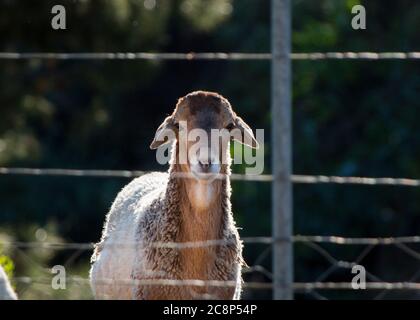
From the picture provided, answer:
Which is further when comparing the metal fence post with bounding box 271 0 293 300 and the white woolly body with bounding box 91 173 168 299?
the white woolly body with bounding box 91 173 168 299

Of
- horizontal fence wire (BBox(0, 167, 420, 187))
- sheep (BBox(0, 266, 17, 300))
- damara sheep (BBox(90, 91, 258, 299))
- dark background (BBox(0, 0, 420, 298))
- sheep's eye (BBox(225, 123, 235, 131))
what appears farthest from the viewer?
dark background (BBox(0, 0, 420, 298))

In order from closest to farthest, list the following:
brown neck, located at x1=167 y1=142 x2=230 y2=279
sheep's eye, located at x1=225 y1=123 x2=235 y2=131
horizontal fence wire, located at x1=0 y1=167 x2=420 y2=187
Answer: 1. horizontal fence wire, located at x1=0 y1=167 x2=420 y2=187
2. brown neck, located at x1=167 y1=142 x2=230 y2=279
3. sheep's eye, located at x1=225 y1=123 x2=235 y2=131

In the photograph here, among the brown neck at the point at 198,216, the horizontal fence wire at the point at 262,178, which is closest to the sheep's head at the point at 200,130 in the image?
the brown neck at the point at 198,216

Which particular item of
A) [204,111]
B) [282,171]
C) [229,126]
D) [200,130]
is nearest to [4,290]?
[282,171]

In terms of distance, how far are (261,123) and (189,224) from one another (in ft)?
43.7

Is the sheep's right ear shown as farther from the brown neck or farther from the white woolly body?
the white woolly body

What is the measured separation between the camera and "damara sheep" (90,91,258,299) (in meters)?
7.46

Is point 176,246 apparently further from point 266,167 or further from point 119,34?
point 266,167

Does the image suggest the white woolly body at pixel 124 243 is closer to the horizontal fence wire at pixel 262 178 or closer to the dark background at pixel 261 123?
the horizontal fence wire at pixel 262 178

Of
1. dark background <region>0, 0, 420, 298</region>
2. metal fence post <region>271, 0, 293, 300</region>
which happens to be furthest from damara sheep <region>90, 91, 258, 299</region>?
dark background <region>0, 0, 420, 298</region>

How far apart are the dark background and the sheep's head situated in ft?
28.2

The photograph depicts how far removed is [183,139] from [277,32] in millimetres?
1906

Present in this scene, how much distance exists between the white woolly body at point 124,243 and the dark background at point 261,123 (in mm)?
7689

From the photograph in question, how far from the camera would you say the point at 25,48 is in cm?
1445
